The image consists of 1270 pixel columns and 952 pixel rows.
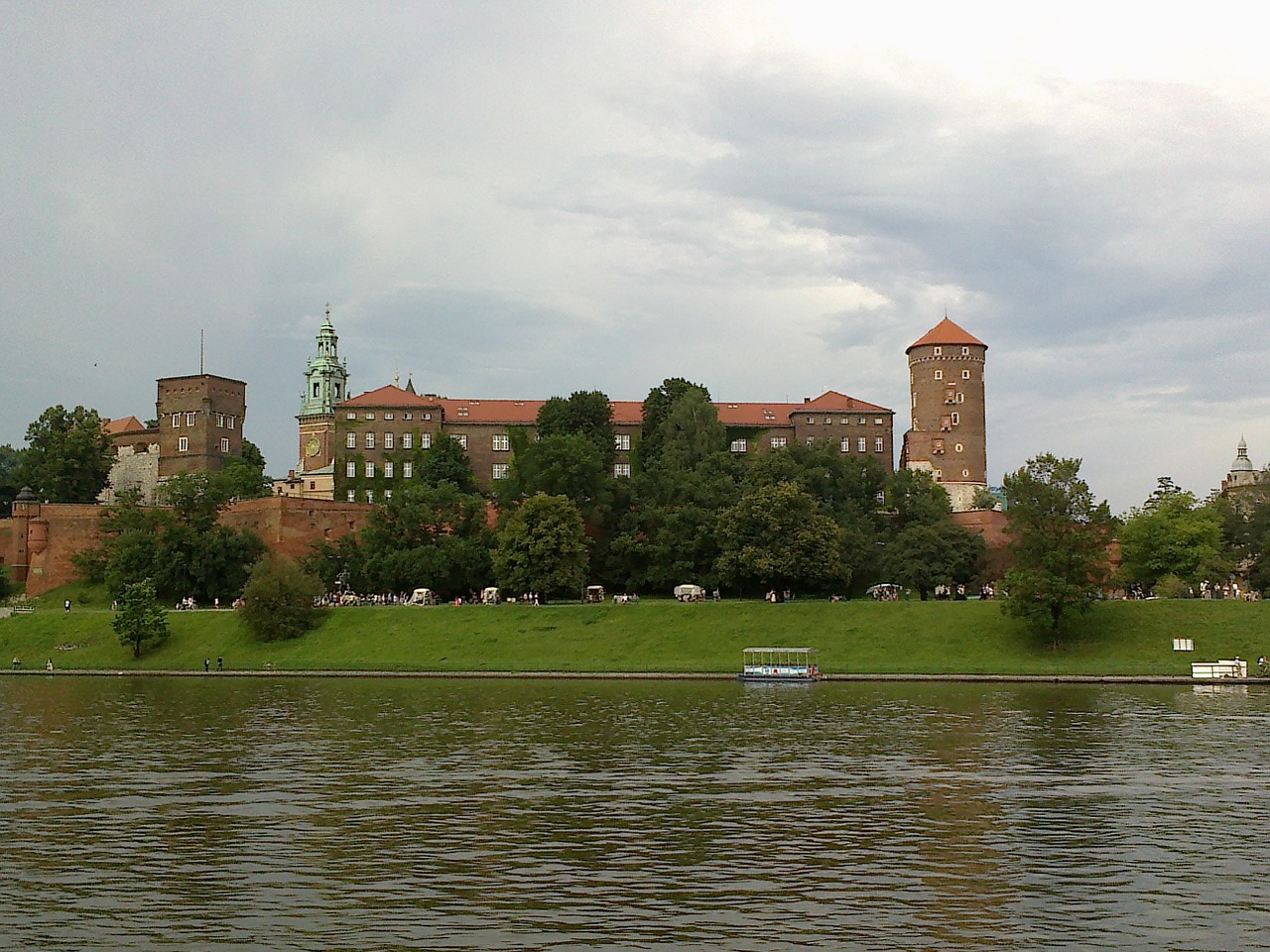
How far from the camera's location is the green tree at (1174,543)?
61.1 metres

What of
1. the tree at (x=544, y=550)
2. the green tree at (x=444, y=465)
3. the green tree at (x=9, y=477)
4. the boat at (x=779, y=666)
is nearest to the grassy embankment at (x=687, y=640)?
the boat at (x=779, y=666)

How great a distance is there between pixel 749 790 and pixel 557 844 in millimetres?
5594

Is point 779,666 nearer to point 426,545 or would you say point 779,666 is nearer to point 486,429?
point 426,545

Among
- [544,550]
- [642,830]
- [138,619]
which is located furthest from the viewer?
[544,550]

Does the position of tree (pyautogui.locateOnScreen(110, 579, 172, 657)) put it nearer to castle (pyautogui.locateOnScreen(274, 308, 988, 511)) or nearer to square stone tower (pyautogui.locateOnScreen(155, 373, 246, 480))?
castle (pyautogui.locateOnScreen(274, 308, 988, 511))

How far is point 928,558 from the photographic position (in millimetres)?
68188

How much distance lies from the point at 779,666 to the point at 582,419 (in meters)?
42.0

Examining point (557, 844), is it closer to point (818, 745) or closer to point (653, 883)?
point (653, 883)

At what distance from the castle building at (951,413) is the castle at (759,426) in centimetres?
7

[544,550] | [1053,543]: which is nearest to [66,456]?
[544,550]

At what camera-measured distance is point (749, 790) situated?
79.4 ft

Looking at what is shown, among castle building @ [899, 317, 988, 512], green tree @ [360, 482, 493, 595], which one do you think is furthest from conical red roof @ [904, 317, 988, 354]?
green tree @ [360, 482, 493, 595]

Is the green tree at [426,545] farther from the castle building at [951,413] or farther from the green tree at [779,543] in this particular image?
the castle building at [951,413]

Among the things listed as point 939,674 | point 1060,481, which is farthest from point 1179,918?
point 1060,481
